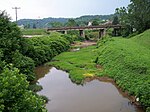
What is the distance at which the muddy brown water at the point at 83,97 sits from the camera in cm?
2755

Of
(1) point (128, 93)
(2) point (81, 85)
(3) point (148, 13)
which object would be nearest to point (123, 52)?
(2) point (81, 85)

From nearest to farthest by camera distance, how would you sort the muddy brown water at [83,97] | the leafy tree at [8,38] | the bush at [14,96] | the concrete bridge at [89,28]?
the bush at [14,96] < the muddy brown water at [83,97] < the leafy tree at [8,38] < the concrete bridge at [89,28]

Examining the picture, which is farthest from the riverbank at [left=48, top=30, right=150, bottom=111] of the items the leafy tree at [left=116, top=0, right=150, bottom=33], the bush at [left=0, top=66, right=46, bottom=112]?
the leafy tree at [left=116, top=0, right=150, bottom=33]

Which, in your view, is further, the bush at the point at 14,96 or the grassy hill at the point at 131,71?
the grassy hill at the point at 131,71

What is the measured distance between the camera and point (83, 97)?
103 ft

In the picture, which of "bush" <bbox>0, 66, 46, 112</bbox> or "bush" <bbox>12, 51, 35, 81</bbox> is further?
"bush" <bbox>12, 51, 35, 81</bbox>

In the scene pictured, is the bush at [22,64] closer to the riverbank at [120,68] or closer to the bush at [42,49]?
the riverbank at [120,68]

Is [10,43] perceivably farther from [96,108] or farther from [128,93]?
[128,93]

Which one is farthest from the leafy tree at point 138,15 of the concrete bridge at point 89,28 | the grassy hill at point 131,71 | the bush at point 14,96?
the bush at point 14,96

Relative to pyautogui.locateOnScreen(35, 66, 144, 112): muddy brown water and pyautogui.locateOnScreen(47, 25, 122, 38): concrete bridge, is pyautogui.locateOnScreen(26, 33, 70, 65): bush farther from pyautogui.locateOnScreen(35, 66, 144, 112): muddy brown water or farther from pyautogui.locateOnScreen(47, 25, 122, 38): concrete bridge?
pyautogui.locateOnScreen(47, 25, 122, 38): concrete bridge

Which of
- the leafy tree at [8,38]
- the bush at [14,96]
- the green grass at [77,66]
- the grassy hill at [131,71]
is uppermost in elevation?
the leafy tree at [8,38]

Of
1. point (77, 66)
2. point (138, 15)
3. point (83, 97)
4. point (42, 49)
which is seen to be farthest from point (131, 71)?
point (138, 15)

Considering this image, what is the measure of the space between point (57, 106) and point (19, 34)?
41.8 feet

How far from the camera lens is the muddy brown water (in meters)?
27.5
